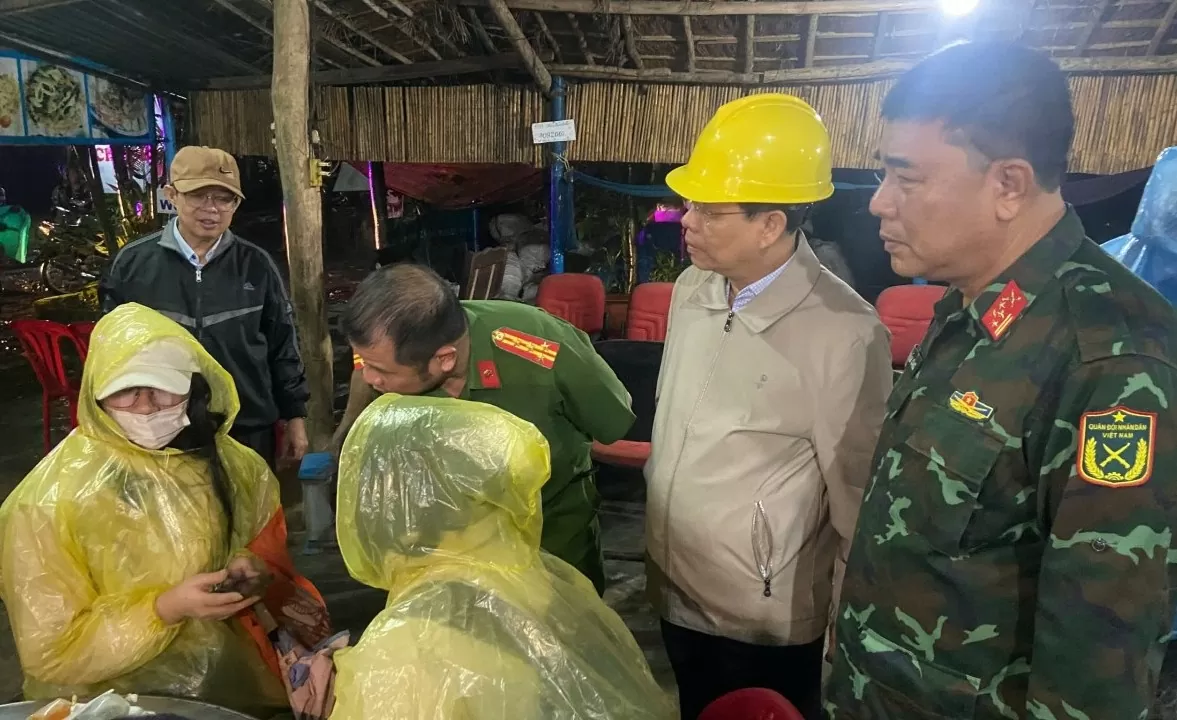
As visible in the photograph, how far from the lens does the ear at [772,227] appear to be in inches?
59.4

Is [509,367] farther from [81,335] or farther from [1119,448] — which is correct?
[81,335]

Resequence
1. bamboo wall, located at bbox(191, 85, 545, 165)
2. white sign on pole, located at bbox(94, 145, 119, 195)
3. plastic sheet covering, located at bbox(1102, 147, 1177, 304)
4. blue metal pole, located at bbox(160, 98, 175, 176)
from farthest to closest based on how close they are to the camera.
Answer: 1. white sign on pole, located at bbox(94, 145, 119, 195)
2. blue metal pole, located at bbox(160, 98, 175, 176)
3. bamboo wall, located at bbox(191, 85, 545, 165)
4. plastic sheet covering, located at bbox(1102, 147, 1177, 304)

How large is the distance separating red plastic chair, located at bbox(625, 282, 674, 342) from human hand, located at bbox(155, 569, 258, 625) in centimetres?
357

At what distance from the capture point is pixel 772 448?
1.56 meters

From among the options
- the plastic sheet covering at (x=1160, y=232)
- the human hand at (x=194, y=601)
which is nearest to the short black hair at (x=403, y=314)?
the human hand at (x=194, y=601)

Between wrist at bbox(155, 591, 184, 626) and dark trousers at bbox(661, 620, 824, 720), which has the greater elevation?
wrist at bbox(155, 591, 184, 626)

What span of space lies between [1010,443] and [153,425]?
70.5 inches

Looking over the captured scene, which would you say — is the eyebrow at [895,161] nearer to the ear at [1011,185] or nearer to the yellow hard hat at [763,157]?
the ear at [1011,185]

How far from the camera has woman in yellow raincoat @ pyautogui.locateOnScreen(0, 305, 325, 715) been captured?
1.61 m

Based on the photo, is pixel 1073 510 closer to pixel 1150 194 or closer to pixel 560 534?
pixel 560 534

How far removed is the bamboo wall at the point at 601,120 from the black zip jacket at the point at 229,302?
3725 millimetres

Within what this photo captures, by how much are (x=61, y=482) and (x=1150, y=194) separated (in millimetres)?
3253

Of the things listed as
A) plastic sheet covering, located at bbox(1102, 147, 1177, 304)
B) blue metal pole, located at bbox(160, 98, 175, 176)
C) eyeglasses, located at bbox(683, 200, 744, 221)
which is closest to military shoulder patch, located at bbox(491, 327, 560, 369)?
eyeglasses, located at bbox(683, 200, 744, 221)

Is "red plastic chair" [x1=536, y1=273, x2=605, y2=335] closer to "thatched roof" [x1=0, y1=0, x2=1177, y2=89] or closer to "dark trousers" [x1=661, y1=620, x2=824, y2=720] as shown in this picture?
"thatched roof" [x1=0, y1=0, x2=1177, y2=89]
